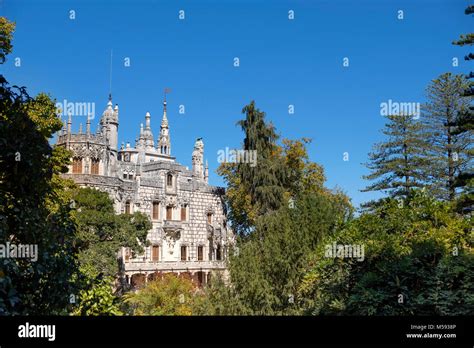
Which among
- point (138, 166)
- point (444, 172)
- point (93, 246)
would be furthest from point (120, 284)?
point (444, 172)

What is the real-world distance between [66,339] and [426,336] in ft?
12.1

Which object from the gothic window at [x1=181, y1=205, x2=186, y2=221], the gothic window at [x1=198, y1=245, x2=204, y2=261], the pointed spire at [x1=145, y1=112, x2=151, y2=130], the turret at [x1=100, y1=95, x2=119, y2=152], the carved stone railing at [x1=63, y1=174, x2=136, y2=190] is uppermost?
the pointed spire at [x1=145, y1=112, x2=151, y2=130]

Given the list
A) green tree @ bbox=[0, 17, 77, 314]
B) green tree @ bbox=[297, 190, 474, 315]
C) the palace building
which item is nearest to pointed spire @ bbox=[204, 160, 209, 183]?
the palace building

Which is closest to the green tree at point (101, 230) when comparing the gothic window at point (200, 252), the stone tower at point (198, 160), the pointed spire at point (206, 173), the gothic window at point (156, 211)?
the gothic window at point (156, 211)

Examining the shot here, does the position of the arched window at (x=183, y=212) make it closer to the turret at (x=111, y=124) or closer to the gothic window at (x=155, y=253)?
the gothic window at (x=155, y=253)

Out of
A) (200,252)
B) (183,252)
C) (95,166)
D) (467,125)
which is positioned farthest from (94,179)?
(467,125)

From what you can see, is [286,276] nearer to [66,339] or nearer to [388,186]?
[388,186]

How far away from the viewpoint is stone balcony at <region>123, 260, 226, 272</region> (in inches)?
1375

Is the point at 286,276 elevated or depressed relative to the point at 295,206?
depressed

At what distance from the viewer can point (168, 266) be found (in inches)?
1486

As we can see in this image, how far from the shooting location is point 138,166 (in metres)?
39.5

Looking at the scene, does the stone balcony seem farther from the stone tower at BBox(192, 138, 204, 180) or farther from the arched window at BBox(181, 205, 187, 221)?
the stone tower at BBox(192, 138, 204, 180)

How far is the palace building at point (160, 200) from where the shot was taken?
33.7 m

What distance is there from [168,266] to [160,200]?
16.8 feet
